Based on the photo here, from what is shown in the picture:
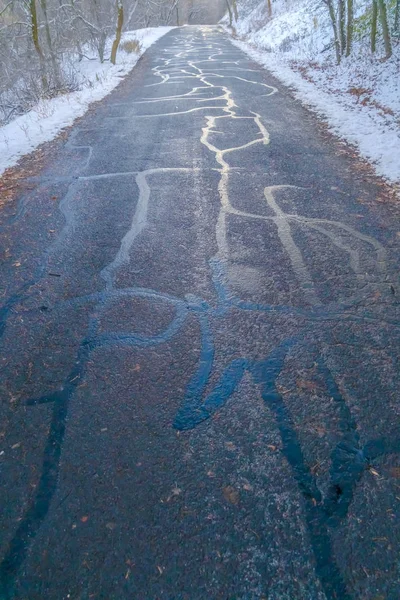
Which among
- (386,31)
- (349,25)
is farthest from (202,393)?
(349,25)

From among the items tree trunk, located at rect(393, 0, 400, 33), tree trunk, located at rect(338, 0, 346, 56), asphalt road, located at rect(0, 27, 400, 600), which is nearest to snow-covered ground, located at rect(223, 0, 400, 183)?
tree trunk, located at rect(338, 0, 346, 56)

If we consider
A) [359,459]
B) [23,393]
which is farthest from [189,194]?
[359,459]

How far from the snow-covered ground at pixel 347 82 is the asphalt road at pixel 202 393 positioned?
1612 mm

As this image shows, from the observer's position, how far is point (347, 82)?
9.30 m

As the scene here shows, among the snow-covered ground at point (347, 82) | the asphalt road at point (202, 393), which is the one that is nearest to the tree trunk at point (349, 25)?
the snow-covered ground at point (347, 82)

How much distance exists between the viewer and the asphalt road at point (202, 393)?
155 centimetres

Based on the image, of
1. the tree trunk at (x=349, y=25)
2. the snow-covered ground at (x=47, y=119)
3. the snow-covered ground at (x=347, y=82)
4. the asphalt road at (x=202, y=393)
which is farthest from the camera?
the tree trunk at (x=349, y=25)

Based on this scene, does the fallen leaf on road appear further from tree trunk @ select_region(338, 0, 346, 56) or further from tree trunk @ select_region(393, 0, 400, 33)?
tree trunk @ select_region(338, 0, 346, 56)

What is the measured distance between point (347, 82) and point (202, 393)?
31.1 ft

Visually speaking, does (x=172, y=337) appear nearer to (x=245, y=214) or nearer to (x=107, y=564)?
(x=107, y=564)

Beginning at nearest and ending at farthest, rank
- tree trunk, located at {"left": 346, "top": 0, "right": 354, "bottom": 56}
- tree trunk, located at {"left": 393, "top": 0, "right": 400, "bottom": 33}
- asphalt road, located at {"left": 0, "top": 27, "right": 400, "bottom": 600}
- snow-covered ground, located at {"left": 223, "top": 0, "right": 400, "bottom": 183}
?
asphalt road, located at {"left": 0, "top": 27, "right": 400, "bottom": 600}, snow-covered ground, located at {"left": 223, "top": 0, "right": 400, "bottom": 183}, tree trunk, located at {"left": 393, "top": 0, "right": 400, "bottom": 33}, tree trunk, located at {"left": 346, "top": 0, "right": 354, "bottom": 56}

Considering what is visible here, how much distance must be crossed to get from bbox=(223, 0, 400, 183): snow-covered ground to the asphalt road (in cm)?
161

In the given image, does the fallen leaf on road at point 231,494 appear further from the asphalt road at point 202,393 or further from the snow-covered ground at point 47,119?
the snow-covered ground at point 47,119

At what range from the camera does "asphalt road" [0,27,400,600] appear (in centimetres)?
155
